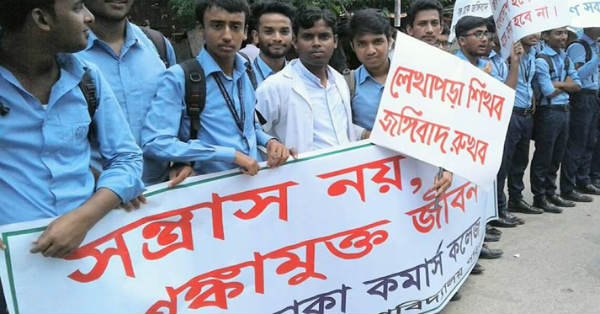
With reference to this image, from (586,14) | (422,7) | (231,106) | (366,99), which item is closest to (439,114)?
(366,99)

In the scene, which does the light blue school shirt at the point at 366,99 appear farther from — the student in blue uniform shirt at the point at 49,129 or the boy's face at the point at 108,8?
the student in blue uniform shirt at the point at 49,129

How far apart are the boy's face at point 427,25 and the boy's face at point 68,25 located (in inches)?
110

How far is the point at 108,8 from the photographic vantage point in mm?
2475

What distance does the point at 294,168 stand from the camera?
2473 millimetres

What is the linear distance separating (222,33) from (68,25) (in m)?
0.83

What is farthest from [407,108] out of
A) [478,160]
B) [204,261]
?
[204,261]

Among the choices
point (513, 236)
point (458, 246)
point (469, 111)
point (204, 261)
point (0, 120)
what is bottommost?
point (513, 236)

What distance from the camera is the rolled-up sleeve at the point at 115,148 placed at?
1933 mm

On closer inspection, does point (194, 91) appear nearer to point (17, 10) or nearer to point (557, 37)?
point (17, 10)

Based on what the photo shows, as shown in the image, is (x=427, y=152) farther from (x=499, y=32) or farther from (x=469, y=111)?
(x=499, y=32)

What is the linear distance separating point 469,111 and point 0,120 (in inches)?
82.7

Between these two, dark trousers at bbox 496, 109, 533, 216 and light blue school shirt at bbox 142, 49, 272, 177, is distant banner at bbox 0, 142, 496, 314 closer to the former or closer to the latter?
light blue school shirt at bbox 142, 49, 272, 177

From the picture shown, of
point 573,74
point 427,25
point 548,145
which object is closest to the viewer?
point 427,25

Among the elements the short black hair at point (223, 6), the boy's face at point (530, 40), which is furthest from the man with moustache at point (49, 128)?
the boy's face at point (530, 40)
